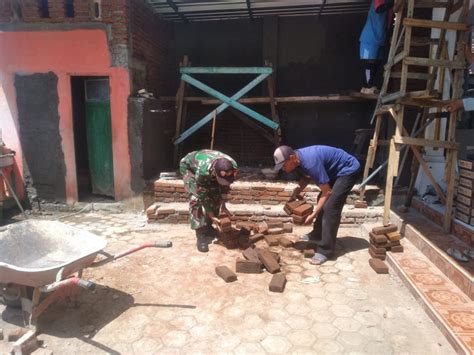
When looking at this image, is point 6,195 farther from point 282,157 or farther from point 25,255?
point 282,157

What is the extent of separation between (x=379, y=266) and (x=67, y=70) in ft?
21.0

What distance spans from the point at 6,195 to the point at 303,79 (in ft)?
22.8

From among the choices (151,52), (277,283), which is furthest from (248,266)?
(151,52)

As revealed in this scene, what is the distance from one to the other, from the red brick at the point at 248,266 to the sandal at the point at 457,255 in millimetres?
2210

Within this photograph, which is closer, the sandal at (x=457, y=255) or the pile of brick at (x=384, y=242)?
the sandal at (x=457, y=255)

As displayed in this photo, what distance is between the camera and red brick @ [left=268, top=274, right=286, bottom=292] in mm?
3949

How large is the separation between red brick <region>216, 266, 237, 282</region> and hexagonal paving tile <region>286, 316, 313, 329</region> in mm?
922

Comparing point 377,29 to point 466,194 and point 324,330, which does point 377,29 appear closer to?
point 466,194

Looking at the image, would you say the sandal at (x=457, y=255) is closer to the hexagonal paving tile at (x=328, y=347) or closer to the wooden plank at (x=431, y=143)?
the wooden plank at (x=431, y=143)

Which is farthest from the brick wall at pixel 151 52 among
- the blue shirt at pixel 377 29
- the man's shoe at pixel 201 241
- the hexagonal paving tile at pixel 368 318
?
the hexagonal paving tile at pixel 368 318

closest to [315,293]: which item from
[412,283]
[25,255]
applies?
[412,283]

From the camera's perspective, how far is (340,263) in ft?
15.5

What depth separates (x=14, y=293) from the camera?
11.4 feet

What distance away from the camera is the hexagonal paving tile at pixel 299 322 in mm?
3363
